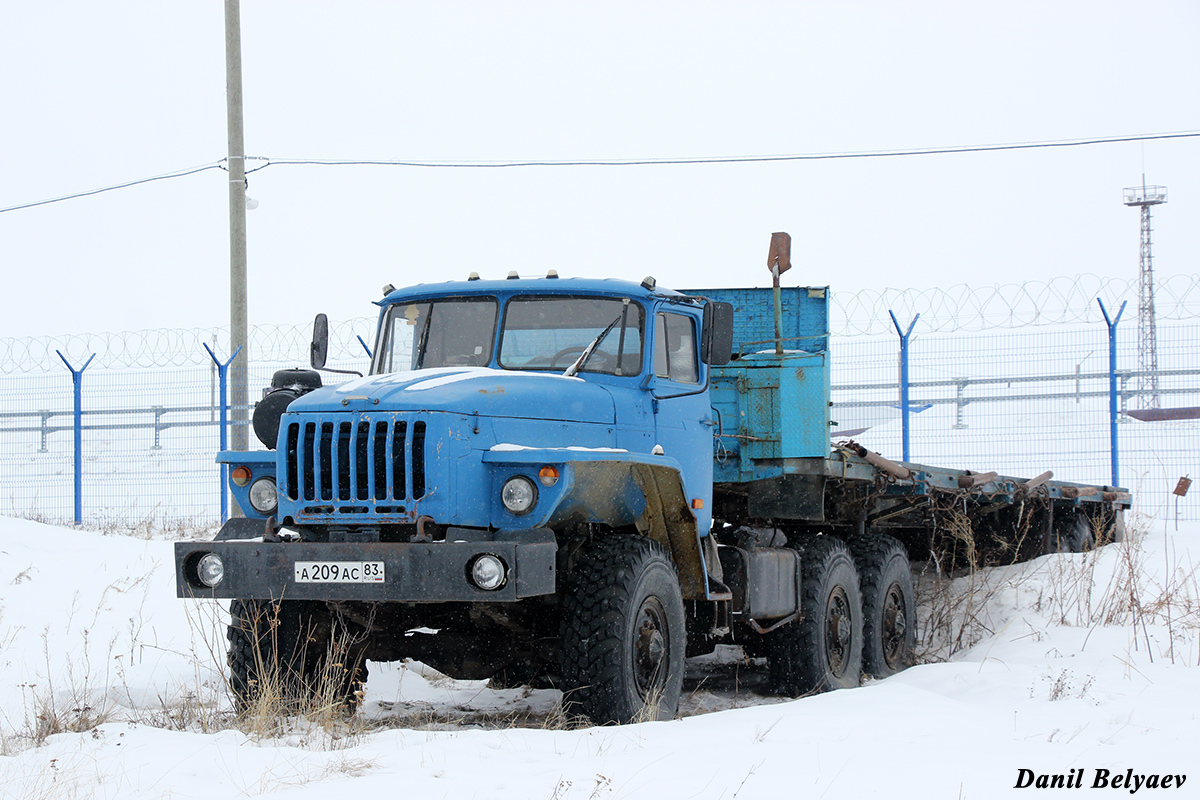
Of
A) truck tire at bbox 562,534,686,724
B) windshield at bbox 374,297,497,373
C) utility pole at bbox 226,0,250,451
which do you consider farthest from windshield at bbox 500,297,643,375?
utility pole at bbox 226,0,250,451

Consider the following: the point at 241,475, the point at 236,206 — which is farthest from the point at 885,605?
the point at 236,206

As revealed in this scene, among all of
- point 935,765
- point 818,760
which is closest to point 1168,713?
point 935,765

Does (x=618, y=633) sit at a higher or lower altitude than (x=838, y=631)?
higher

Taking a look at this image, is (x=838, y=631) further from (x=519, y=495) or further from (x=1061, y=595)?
(x=519, y=495)

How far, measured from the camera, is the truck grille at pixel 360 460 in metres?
6.19

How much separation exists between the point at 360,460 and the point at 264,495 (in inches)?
35.2

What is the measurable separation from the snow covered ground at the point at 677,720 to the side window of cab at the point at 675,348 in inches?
82.2

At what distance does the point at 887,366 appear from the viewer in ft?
54.0

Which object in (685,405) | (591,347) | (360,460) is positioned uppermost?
(591,347)

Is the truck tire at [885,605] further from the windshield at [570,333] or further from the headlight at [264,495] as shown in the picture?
the headlight at [264,495]

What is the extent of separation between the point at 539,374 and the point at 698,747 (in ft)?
7.73

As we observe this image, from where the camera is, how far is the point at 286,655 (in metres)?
7.05

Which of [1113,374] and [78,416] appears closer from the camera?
[1113,374]

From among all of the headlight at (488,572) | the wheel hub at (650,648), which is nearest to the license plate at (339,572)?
the headlight at (488,572)
